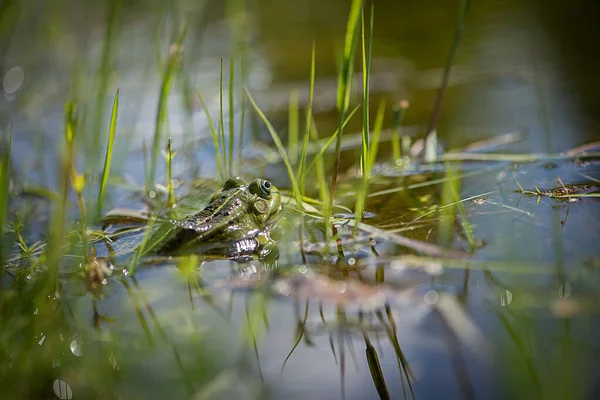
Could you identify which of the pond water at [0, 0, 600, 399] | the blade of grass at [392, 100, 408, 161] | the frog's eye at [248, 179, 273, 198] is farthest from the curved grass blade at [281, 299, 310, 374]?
the blade of grass at [392, 100, 408, 161]

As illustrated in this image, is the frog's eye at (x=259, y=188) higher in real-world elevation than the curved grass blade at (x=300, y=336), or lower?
higher

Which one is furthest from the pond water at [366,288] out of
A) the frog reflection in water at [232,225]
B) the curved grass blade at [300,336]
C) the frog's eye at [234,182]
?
the frog's eye at [234,182]

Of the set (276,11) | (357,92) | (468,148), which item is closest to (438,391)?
(468,148)

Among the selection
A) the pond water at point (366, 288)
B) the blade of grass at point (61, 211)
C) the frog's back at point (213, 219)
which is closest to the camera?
the pond water at point (366, 288)

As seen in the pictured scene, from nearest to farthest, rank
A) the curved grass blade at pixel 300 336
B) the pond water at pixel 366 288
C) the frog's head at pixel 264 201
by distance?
the pond water at pixel 366 288 → the curved grass blade at pixel 300 336 → the frog's head at pixel 264 201

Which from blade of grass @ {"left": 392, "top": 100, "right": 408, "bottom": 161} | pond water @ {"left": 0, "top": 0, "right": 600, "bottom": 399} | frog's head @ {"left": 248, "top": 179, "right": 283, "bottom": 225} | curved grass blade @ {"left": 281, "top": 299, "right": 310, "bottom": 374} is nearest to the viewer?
pond water @ {"left": 0, "top": 0, "right": 600, "bottom": 399}

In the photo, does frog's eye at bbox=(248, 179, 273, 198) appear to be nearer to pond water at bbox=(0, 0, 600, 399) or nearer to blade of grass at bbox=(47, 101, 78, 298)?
pond water at bbox=(0, 0, 600, 399)

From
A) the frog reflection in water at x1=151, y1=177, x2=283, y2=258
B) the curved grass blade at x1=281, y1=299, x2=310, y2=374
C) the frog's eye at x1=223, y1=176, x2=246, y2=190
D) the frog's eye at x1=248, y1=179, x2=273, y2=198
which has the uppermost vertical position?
the frog's eye at x1=223, y1=176, x2=246, y2=190

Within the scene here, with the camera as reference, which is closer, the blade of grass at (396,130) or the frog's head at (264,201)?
the frog's head at (264,201)

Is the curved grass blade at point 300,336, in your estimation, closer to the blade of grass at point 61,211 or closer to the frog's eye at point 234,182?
the blade of grass at point 61,211
